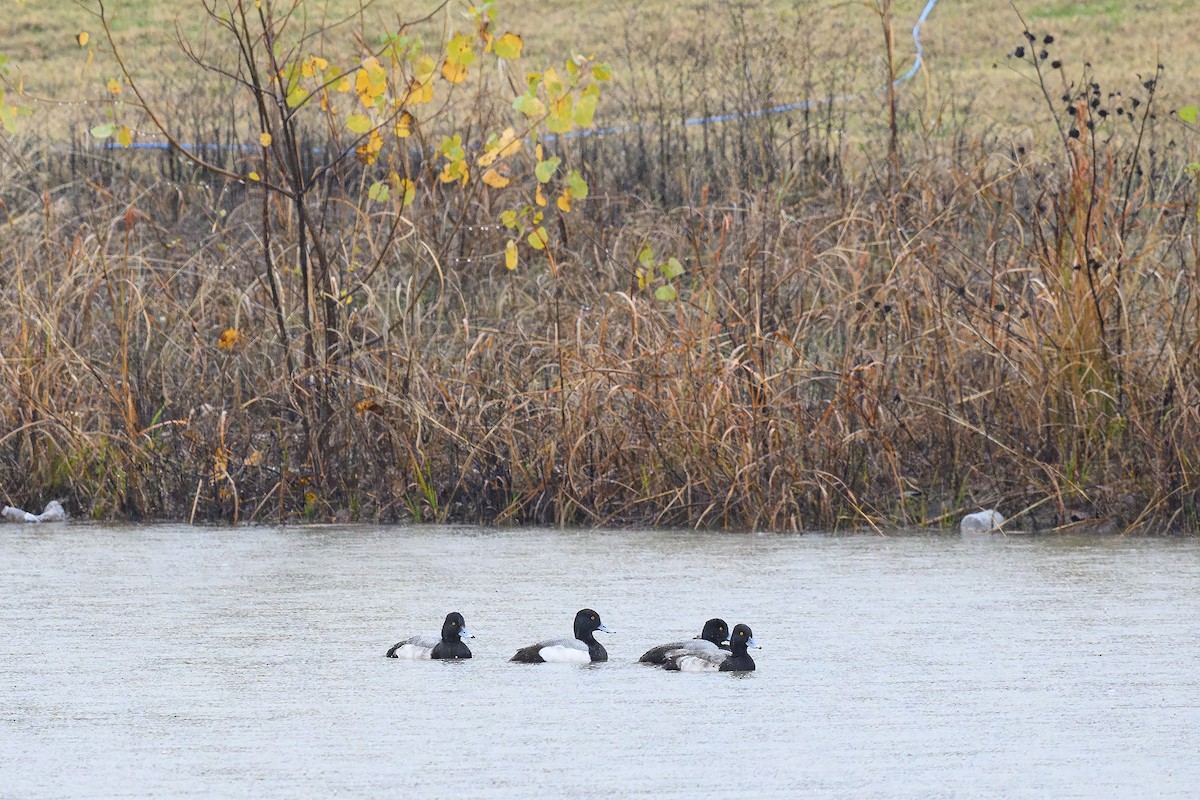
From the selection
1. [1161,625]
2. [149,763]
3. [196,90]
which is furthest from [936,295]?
[196,90]

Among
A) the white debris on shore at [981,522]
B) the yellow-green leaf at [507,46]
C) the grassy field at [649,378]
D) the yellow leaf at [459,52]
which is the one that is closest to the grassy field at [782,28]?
the grassy field at [649,378]

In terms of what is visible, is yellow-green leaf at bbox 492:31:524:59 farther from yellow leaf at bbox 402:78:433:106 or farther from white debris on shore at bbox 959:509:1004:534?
white debris on shore at bbox 959:509:1004:534

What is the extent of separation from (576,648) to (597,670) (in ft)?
0.31

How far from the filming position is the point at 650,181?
A: 15008mm

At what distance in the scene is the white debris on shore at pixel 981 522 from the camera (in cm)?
907

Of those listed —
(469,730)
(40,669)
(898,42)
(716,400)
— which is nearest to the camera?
(469,730)

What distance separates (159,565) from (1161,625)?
159 inches

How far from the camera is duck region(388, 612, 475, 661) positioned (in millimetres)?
6371

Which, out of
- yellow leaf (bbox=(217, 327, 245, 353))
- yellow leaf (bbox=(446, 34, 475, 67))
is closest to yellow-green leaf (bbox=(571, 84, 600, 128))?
yellow leaf (bbox=(446, 34, 475, 67))

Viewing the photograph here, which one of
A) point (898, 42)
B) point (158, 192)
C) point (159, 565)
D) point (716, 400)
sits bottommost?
point (159, 565)

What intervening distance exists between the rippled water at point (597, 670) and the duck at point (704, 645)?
0.07m

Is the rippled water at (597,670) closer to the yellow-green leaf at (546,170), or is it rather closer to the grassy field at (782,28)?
the yellow-green leaf at (546,170)

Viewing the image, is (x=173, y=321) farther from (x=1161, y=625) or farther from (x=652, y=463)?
(x=1161, y=625)

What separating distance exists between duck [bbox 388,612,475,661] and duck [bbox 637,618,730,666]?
0.57m
